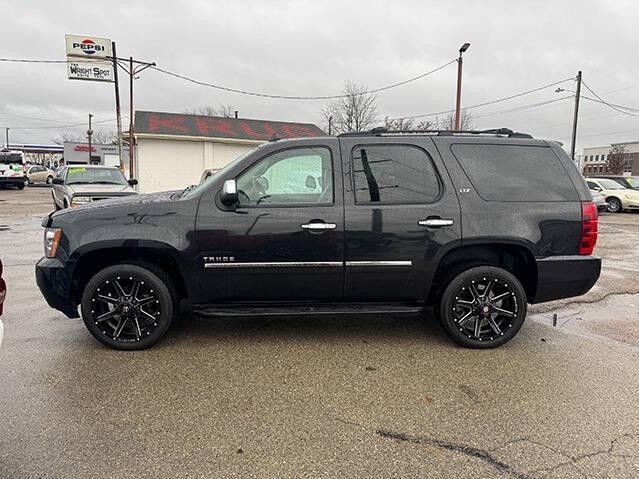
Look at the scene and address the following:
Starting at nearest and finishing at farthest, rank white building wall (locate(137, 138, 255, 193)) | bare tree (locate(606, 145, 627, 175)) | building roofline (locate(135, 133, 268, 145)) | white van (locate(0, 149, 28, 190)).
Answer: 1. building roofline (locate(135, 133, 268, 145))
2. white building wall (locate(137, 138, 255, 193))
3. white van (locate(0, 149, 28, 190))
4. bare tree (locate(606, 145, 627, 175))

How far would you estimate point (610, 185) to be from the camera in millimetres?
20453

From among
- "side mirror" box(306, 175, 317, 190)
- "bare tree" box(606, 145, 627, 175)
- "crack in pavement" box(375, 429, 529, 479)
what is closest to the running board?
"side mirror" box(306, 175, 317, 190)

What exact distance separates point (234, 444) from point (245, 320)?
2.27 metres

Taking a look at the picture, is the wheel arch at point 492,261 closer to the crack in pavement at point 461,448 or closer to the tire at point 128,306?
the crack in pavement at point 461,448

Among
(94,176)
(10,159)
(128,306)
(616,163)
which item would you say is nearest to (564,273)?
(128,306)

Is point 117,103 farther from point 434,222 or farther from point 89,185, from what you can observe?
point 434,222

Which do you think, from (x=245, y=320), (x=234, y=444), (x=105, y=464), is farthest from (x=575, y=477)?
(x=245, y=320)

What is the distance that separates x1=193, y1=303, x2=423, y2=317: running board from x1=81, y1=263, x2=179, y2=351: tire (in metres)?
0.33

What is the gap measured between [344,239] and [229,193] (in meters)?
1.03

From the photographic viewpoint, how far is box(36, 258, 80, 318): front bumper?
385cm

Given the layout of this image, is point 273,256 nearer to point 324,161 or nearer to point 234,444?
point 324,161

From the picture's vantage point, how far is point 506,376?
143 inches

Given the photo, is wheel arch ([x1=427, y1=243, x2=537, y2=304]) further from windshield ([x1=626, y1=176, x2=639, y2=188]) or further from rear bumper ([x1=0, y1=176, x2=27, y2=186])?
rear bumper ([x1=0, y1=176, x2=27, y2=186])

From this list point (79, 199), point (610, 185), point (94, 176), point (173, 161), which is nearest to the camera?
point (79, 199)
